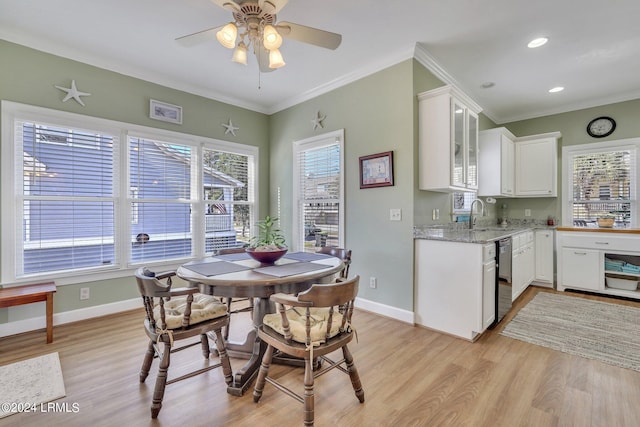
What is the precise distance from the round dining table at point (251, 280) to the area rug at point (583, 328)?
6.74ft

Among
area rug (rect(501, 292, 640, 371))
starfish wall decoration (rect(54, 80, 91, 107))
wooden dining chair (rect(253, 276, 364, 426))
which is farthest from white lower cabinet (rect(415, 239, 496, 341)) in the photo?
starfish wall decoration (rect(54, 80, 91, 107))

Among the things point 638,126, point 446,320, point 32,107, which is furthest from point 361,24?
point 638,126

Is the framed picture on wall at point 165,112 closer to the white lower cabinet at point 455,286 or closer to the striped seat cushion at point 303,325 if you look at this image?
the striped seat cushion at point 303,325

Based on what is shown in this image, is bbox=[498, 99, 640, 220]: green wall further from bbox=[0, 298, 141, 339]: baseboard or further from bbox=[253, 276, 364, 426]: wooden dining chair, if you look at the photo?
bbox=[0, 298, 141, 339]: baseboard

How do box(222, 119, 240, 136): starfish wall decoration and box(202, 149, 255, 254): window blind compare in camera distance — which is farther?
box(222, 119, 240, 136): starfish wall decoration

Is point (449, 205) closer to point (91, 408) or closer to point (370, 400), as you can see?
point (370, 400)

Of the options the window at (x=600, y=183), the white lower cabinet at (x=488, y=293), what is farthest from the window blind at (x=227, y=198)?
the window at (x=600, y=183)

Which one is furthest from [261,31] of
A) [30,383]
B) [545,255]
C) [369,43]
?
[545,255]

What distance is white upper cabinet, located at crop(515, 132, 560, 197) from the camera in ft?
14.5

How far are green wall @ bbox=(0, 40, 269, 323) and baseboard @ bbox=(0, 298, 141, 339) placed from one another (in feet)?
0.14

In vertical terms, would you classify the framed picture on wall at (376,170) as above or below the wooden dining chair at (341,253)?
above

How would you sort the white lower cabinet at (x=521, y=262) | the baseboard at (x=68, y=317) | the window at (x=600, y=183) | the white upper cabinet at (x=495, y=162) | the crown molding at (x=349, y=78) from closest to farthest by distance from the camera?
1. the baseboard at (x=68, y=317)
2. the crown molding at (x=349, y=78)
3. the white lower cabinet at (x=521, y=262)
4. the window at (x=600, y=183)
5. the white upper cabinet at (x=495, y=162)

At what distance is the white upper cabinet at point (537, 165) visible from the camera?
4430 millimetres

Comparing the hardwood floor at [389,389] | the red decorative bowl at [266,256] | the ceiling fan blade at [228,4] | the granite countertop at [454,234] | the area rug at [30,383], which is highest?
the ceiling fan blade at [228,4]
